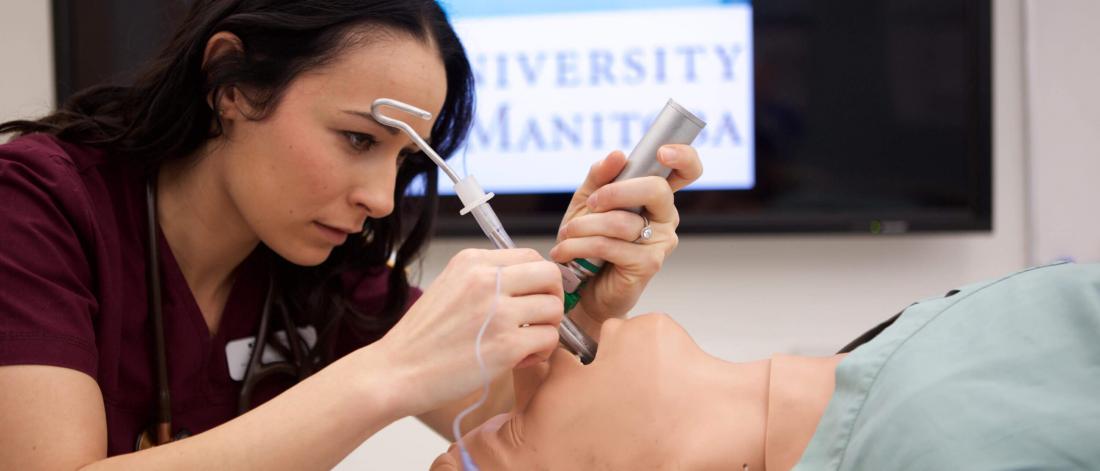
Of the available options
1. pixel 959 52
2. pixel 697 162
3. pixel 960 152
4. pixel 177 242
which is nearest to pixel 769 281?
pixel 960 152

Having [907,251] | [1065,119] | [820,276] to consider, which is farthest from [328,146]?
[1065,119]

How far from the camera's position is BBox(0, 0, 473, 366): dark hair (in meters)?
1.09

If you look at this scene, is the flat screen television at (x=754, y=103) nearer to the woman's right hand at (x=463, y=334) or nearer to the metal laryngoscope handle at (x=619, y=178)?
the metal laryngoscope handle at (x=619, y=178)

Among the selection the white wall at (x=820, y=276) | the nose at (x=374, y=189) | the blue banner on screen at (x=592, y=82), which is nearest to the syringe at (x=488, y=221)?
the nose at (x=374, y=189)

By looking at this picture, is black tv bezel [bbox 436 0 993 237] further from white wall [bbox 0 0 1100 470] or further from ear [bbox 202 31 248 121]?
ear [bbox 202 31 248 121]

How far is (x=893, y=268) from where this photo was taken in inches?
81.2

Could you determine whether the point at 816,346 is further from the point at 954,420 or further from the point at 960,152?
the point at 954,420

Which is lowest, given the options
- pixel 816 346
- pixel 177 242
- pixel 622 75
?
pixel 816 346

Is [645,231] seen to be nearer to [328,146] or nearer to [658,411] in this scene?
[658,411]

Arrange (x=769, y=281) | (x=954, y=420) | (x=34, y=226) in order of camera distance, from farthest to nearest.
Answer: (x=769, y=281), (x=34, y=226), (x=954, y=420)

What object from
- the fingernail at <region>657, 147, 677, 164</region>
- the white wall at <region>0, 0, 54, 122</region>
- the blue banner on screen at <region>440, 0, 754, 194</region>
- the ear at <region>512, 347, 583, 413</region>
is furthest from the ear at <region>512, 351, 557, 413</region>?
the white wall at <region>0, 0, 54, 122</region>

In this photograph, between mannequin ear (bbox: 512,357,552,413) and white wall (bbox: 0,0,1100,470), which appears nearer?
mannequin ear (bbox: 512,357,552,413)

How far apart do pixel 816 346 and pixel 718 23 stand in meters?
0.74

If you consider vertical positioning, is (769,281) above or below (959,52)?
below
